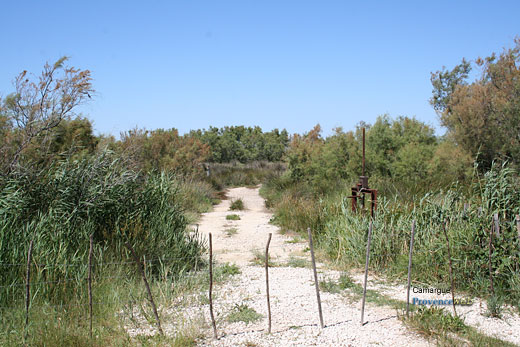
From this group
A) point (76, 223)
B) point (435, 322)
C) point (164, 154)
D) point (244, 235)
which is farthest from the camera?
point (164, 154)

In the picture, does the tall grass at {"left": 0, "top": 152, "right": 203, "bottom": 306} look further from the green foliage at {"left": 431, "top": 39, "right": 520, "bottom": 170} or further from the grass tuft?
the green foliage at {"left": 431, "top": 39, "right": 520, "bottom": 170}

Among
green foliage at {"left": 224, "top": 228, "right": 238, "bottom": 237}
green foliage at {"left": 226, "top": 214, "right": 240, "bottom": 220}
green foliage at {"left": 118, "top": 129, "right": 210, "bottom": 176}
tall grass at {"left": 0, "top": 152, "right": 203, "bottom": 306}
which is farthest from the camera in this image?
green foliage at {"left": 118, "top": 129, "right": 210, "bottom": 176}

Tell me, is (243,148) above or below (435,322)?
above

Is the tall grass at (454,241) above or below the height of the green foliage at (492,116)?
below

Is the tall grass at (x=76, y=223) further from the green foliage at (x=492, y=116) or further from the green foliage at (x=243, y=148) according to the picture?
the green foliage at (x=243, y=148)

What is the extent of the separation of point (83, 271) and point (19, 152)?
2.13 meters

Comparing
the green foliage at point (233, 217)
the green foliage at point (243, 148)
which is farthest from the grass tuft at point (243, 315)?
the green foliage at point (243, 148)

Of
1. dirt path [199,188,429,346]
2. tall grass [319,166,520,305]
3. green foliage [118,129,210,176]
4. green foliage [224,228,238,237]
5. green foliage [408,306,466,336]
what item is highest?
green foliage [118,129,210,176]

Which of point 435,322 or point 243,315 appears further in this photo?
point 243,315

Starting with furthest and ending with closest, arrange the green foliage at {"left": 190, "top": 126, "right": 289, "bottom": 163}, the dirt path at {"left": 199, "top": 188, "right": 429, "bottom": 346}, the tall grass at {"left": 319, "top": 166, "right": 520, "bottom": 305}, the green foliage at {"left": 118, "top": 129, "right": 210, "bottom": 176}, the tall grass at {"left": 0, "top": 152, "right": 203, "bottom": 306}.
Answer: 1. the green foliage at {"left": 190, "top": 126, "right": 289, "bottom": 163}
2. the green foliage at {"left": 118, "top": 129, "right": 210, "bottom": 176}
3. the tall grass at {"left": 319, "top": 166, "right": 520, "bottom": 305}
4. the tall grass at {"left": 0, "top": 152, "right": 203, "bottom": 306}
5. the dirt path at {"left": 199, "top": 188, "right": 429, "bottom": 346}

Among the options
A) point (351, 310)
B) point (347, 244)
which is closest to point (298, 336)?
point (351, 310)

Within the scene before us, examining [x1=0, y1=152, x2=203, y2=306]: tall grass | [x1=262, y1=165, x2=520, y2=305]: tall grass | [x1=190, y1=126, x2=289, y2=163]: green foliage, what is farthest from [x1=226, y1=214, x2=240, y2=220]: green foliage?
[x1=190, y1=126, x2=289, y2=163]: green foliage

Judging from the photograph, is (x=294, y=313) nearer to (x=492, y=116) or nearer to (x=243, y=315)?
(x=243, y=315)

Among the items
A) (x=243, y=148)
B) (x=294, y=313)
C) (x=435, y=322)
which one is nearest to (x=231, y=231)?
(x=294, y=313)
